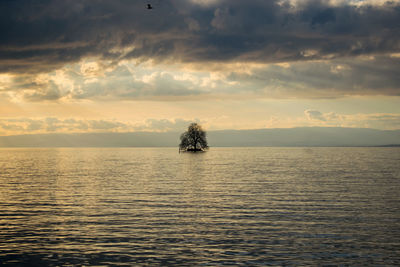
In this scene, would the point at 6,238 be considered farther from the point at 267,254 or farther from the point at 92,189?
the point at 92,189

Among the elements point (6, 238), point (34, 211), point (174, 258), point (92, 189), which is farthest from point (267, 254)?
point (92, 189)

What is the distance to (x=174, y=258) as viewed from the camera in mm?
21875

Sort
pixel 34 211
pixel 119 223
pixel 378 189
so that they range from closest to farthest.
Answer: pixel 119 223 → pixel 34 211 → pixel 378 189

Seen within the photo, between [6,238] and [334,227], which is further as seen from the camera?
[334,227]

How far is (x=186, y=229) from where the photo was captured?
94.4 ft

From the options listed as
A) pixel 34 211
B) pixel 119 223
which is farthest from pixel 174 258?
pixel 34 211

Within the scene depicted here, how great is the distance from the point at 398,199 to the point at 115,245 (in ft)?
107

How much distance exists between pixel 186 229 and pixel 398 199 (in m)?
26.8

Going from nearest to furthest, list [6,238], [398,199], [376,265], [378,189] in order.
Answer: [376,265]
[6,238]
[398,199]
[378,189]

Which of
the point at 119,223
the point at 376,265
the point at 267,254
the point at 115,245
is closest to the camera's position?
the point at 376,265

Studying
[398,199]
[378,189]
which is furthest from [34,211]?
[378,189]

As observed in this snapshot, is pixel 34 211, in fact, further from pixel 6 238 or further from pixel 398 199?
pixel 398 199

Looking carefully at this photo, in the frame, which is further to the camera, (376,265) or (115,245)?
(115,245)

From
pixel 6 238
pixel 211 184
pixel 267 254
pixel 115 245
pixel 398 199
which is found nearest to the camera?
pixel 267 254
